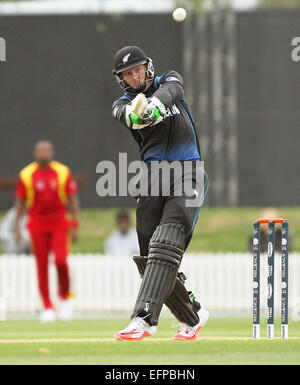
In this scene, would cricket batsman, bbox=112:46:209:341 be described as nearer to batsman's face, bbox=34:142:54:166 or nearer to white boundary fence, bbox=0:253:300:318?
batsman's face, bbox=34:142:54:166

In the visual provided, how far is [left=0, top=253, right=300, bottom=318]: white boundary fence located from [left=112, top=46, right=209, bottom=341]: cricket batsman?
8.33 meters

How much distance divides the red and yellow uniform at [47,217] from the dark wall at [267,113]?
27.6 feet

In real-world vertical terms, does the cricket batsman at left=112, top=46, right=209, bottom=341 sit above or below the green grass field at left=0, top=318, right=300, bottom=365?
above

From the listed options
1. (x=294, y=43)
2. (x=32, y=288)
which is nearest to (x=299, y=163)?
(x=294, y=43)

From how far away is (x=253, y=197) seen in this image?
20422 millimetres

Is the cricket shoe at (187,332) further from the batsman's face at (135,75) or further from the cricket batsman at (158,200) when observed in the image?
the batsman's face at (135,75)

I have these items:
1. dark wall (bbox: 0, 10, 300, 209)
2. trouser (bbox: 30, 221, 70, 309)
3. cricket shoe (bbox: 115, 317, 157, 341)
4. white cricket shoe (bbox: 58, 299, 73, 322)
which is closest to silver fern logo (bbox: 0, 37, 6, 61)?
dark wall (bbox: 0, 10, 300, 209)

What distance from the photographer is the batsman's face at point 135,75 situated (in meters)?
7.12

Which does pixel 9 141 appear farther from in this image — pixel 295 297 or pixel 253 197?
pixel 295 297

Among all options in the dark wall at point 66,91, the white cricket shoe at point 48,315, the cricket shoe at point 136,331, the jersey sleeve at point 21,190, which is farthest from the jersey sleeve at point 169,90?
the dark wall at point 66,91

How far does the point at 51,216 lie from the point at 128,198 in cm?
847

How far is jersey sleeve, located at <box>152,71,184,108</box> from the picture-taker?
6910 millimetres

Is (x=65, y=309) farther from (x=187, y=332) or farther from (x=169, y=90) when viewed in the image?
(x=169, y=90)
